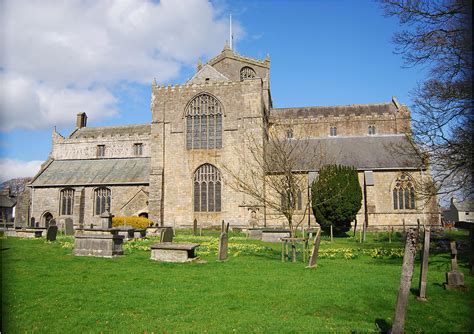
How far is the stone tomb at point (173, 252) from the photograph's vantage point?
1222cm

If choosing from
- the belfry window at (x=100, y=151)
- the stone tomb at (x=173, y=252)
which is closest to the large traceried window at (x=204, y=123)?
the belfry window at (x=100, y=151)

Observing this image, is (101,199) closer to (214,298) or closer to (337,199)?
(337,199)

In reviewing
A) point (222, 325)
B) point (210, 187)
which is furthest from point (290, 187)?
point (210, 187)

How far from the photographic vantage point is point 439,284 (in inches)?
351

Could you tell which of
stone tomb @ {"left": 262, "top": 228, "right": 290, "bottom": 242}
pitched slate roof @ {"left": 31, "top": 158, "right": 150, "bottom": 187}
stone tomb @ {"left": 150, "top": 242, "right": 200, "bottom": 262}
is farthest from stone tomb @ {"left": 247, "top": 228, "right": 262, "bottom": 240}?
pitched slate roof @ {"left": 31, "top": 158, "right": 150, "bottom": 187}

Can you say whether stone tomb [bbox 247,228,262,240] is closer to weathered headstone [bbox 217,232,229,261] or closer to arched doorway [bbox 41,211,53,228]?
weathered headstone [bbox 217,232,229,261]

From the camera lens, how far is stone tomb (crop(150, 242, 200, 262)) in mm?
12219

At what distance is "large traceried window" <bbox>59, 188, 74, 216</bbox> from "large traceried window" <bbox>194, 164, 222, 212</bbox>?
12420mm

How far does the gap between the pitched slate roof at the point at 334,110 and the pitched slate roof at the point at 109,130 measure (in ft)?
50.3

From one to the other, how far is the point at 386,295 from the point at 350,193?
17.3 meters

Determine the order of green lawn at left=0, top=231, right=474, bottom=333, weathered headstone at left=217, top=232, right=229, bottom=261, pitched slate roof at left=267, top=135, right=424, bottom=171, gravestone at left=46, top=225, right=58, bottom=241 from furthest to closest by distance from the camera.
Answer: pitched slate roof at left=267, top=135, right=424, bottom=171, gravestone at left=46, top=225, right=58, bottom=241, weathered headstone at left=217, top=232, right=229, bottom=261, green lawn at left=0, top=231, right=474, bottom=333

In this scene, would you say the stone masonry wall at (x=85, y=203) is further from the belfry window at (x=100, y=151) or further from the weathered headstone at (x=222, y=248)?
the weathered headstone at (x=222, y=248)

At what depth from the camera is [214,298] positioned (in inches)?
291

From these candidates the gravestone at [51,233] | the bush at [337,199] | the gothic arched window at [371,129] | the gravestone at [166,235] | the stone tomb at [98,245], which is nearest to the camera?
the stone tomb at [98,245]
